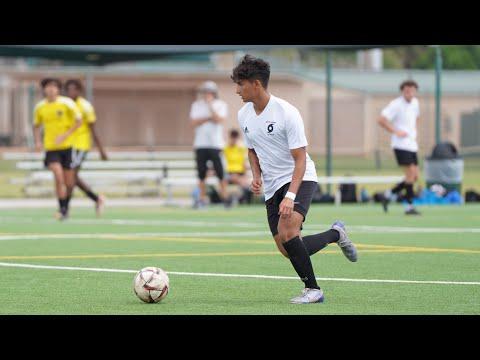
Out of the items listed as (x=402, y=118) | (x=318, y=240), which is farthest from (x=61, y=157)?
(x=318, y=240)

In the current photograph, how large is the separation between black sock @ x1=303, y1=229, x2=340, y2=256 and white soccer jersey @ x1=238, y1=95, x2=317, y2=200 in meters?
0.53

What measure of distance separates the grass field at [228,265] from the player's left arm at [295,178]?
28.2 inches

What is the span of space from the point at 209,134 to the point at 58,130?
3904mm

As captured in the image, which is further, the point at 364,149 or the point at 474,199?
the point at 364,149

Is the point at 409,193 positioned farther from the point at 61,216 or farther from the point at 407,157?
the point at 61,216

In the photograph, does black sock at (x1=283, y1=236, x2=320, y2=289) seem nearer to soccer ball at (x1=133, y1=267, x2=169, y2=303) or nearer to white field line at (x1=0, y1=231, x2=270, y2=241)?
soccer ball at (x1=133, y1=267, x2=169, y2=303)

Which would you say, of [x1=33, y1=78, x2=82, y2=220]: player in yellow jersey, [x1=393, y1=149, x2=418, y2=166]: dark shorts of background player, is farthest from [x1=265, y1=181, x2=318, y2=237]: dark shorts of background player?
[x1=393, y1=149, x2=418, y2=166]: dark shorts of background player

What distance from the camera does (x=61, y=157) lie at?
20516 millimetres

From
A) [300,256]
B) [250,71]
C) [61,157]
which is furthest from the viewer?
[61,157]
